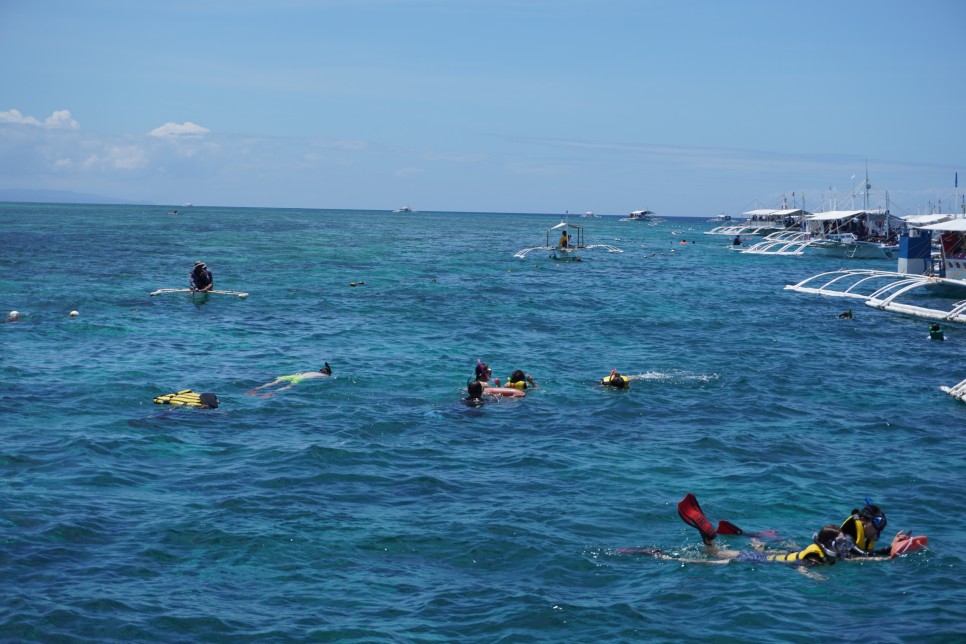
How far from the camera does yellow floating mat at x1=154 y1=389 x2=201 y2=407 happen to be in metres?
23.0

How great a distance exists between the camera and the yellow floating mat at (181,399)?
23.0 meters

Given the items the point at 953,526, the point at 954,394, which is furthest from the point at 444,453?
the point at 954,394

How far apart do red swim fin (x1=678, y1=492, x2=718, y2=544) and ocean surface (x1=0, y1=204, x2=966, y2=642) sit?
1.62ft

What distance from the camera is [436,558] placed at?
1469 cm

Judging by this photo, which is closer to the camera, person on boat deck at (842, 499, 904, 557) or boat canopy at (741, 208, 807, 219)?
person on boat deck at (842, 499, 904, 557)

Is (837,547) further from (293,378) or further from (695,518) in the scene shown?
(293,378)

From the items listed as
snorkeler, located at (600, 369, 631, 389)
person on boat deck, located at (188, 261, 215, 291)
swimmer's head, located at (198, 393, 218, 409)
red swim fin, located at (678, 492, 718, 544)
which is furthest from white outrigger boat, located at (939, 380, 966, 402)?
person on boat deck, located at (188, 261, 215, 291)

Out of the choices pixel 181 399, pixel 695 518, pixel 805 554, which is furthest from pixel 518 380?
pixel 805 554

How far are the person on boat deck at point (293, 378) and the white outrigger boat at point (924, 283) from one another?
29.9 metres

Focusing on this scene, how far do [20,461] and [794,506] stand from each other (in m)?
15.6

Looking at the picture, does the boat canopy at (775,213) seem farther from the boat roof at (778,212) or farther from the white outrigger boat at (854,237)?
the white outrigger boat at (854,237)

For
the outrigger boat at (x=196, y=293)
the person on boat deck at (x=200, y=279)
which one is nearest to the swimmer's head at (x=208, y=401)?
the outrigger boat at (x=196, y=293)

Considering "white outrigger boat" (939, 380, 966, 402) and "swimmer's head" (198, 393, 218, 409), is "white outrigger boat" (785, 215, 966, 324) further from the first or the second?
"swimmer's head" (198, 393, 218, 409)

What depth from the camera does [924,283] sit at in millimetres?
48312
